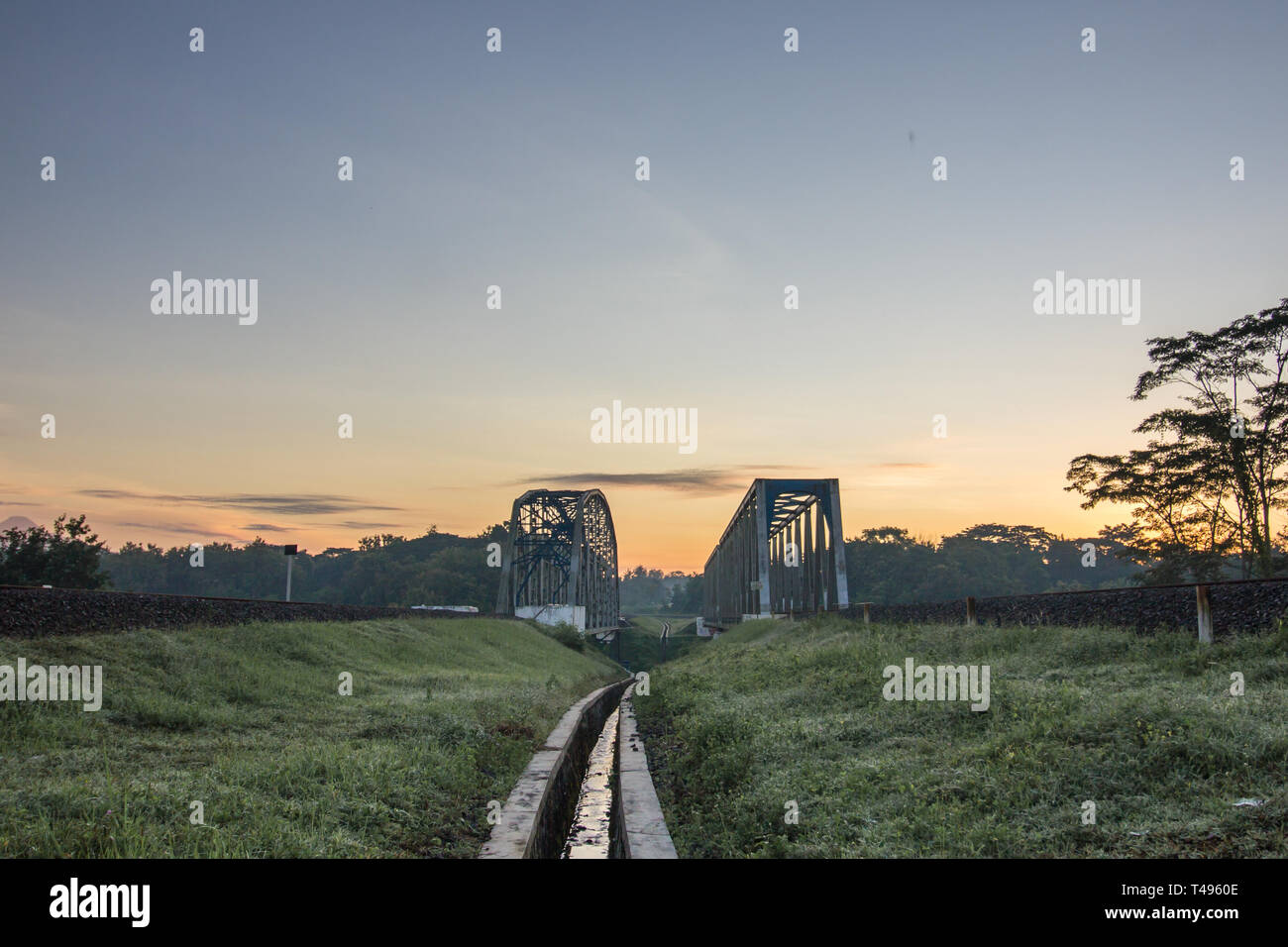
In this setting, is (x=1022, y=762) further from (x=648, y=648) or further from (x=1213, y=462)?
(x=648, y=648)

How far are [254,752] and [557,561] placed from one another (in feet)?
241

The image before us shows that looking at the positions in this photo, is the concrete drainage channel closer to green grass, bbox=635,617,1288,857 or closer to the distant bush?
green grass, bbox=635,617,1288,857

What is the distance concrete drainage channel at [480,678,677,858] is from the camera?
342 inches

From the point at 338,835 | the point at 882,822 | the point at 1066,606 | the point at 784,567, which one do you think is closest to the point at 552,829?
the point at 338,835

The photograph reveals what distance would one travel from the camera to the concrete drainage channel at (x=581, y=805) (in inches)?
342

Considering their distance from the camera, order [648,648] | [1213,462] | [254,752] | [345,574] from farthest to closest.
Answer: [345,574] → [648,648] → [1213,462] → [254,752]

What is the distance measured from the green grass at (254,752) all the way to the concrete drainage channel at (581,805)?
13.7 inches

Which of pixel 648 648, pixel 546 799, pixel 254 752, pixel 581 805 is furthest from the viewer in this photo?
pixel 648 648

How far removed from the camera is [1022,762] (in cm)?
792

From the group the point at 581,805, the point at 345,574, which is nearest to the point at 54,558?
the point at 581,805

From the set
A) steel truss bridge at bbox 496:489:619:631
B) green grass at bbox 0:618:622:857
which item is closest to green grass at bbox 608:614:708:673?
steel truss bridge at bbox 496:489:619:631
